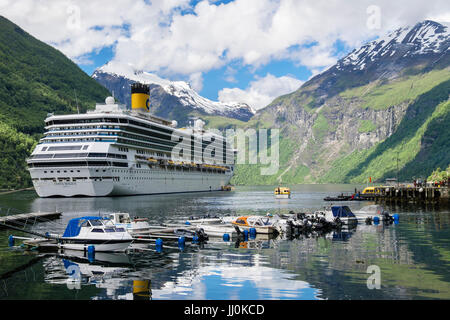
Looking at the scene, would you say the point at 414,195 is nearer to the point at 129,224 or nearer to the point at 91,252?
the point at 129,224

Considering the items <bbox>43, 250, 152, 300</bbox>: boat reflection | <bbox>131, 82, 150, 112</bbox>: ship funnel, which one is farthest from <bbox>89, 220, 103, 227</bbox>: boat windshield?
<bbox>131, 82, 150, 112</bbox>: ship funnel

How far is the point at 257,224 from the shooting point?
162 feet

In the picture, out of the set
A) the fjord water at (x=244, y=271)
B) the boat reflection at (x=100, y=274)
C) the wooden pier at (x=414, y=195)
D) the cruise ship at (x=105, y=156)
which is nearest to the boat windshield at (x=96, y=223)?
the boat reflection at (x=100, y=274)

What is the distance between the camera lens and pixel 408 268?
29609 millimetres

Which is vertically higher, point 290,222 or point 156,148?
point 156,148

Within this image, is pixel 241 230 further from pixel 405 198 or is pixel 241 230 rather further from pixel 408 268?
pixel 405 198

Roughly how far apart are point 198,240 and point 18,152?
177 m

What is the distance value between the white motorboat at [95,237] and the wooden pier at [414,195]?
3547 inches

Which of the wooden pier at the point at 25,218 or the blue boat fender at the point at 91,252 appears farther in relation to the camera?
the wooden pier at the point at 25,218

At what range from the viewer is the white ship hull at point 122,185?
117m

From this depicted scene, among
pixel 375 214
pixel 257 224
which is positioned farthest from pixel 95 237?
pixel 375 214

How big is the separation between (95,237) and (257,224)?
18.5 m

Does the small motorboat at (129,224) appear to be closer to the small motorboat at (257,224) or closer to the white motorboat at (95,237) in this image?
the white motorboat at (95,237)
